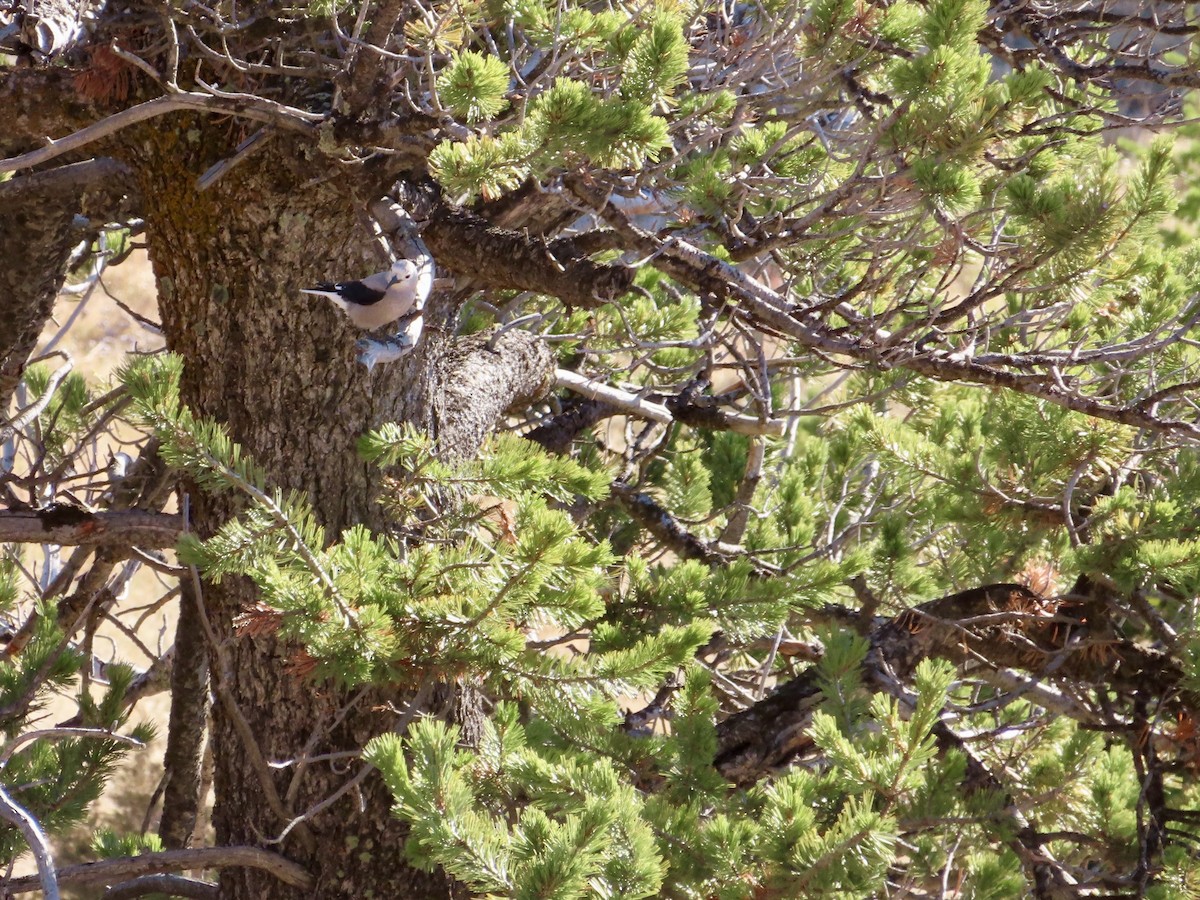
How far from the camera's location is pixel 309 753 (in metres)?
2.28

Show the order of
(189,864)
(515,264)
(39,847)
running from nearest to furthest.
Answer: (39,847) → (515,264) → (189,864)

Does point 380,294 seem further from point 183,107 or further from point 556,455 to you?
point 556,455

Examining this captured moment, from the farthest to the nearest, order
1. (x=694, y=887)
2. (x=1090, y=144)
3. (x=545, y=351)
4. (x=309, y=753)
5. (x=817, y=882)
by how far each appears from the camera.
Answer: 1. (x=545, y=351)
2. (x=1090, y=144)
3. (x=309, y=753)
4. (x=694, y=887)
5. (x=817, y=882)

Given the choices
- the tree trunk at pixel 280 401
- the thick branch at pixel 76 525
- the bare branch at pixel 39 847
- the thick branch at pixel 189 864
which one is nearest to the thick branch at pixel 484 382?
the tree trunk at pixel 280 401

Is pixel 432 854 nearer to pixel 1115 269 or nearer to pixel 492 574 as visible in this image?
pixel 492 574

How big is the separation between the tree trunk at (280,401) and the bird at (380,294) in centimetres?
16

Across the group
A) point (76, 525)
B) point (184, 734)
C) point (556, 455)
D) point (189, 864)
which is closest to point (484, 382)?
point (556, 455)

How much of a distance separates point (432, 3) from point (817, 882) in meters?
1.87

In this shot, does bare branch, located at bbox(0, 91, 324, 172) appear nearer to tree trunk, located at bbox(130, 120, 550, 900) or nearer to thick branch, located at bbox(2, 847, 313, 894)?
tree trunk, located at bbox(130, 120, 550, 900)

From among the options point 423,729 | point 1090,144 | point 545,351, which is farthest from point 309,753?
point 1090,144

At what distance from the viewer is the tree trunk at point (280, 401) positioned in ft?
7.56

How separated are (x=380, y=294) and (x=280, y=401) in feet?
1.44

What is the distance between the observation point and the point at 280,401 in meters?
2.34

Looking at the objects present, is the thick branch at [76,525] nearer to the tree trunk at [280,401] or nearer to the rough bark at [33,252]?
the tree trunk at [280,401]
